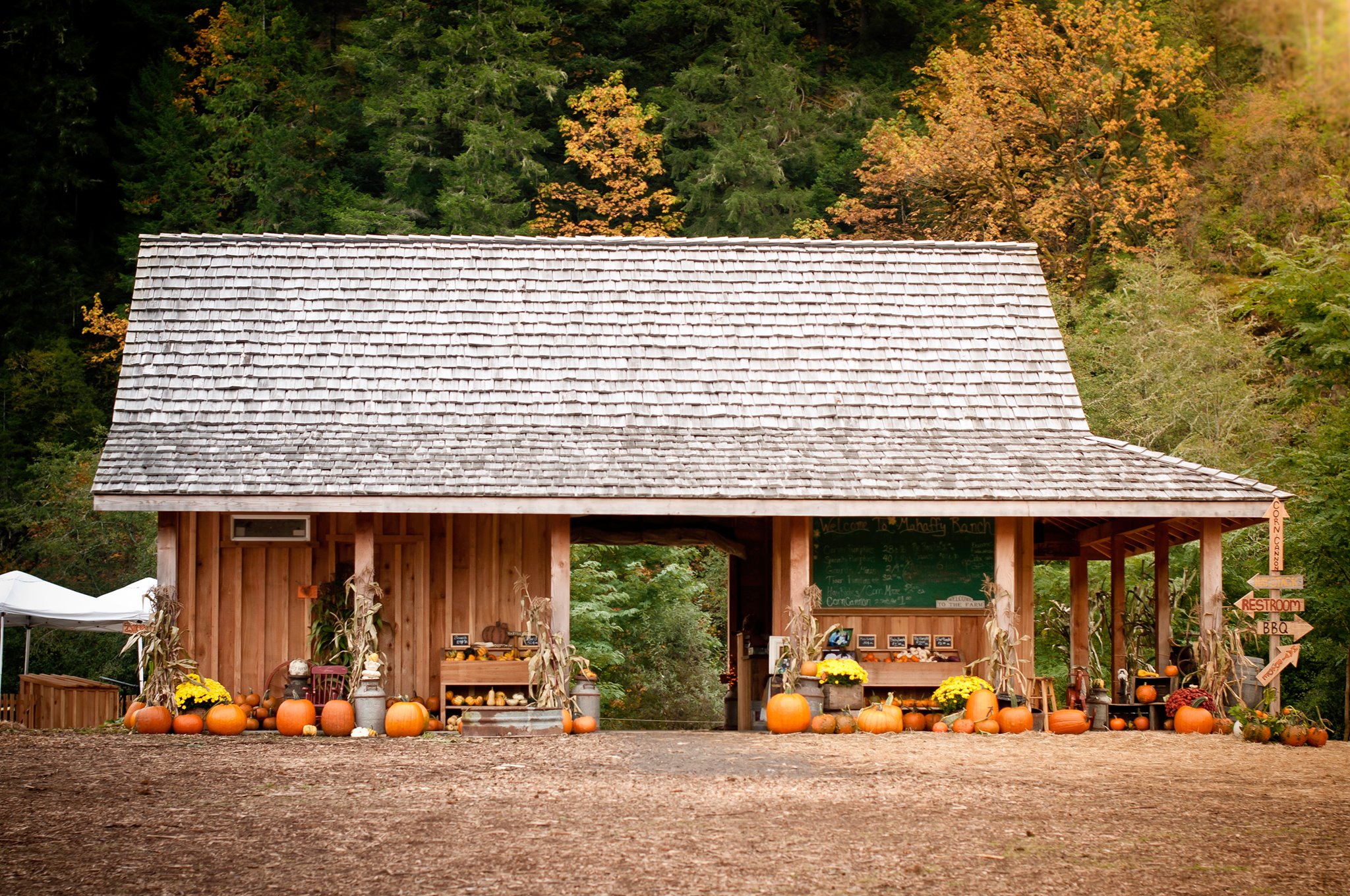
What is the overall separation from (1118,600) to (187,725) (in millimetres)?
10599

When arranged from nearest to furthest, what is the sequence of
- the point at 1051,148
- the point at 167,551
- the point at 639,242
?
the point at 167,551, the point at 639,242, the point at 1051,148

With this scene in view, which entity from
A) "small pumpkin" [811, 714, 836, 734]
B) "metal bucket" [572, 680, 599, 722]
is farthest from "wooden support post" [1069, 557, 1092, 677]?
"metal bucket" [572, 680, 599, 722]

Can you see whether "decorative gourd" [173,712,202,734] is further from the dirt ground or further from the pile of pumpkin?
the pile of pumpkin

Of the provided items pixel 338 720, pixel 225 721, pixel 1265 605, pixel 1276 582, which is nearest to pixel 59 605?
pixel 225 721

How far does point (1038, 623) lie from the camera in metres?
22.7

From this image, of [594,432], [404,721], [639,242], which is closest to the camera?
[404,721]

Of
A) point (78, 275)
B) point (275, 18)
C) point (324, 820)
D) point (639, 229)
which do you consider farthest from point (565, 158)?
point (324, 820)

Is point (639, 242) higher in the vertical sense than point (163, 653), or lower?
higher

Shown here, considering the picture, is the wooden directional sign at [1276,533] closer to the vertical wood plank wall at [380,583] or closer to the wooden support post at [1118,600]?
the wooden support post at [1118,600]

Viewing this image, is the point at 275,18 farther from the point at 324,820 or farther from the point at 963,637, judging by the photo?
the point at 324,820

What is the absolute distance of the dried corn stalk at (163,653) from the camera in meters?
13.6

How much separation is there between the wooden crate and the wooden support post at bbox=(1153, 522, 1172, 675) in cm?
1264

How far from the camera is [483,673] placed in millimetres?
14469

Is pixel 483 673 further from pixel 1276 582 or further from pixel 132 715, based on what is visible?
pixel 1276 582
